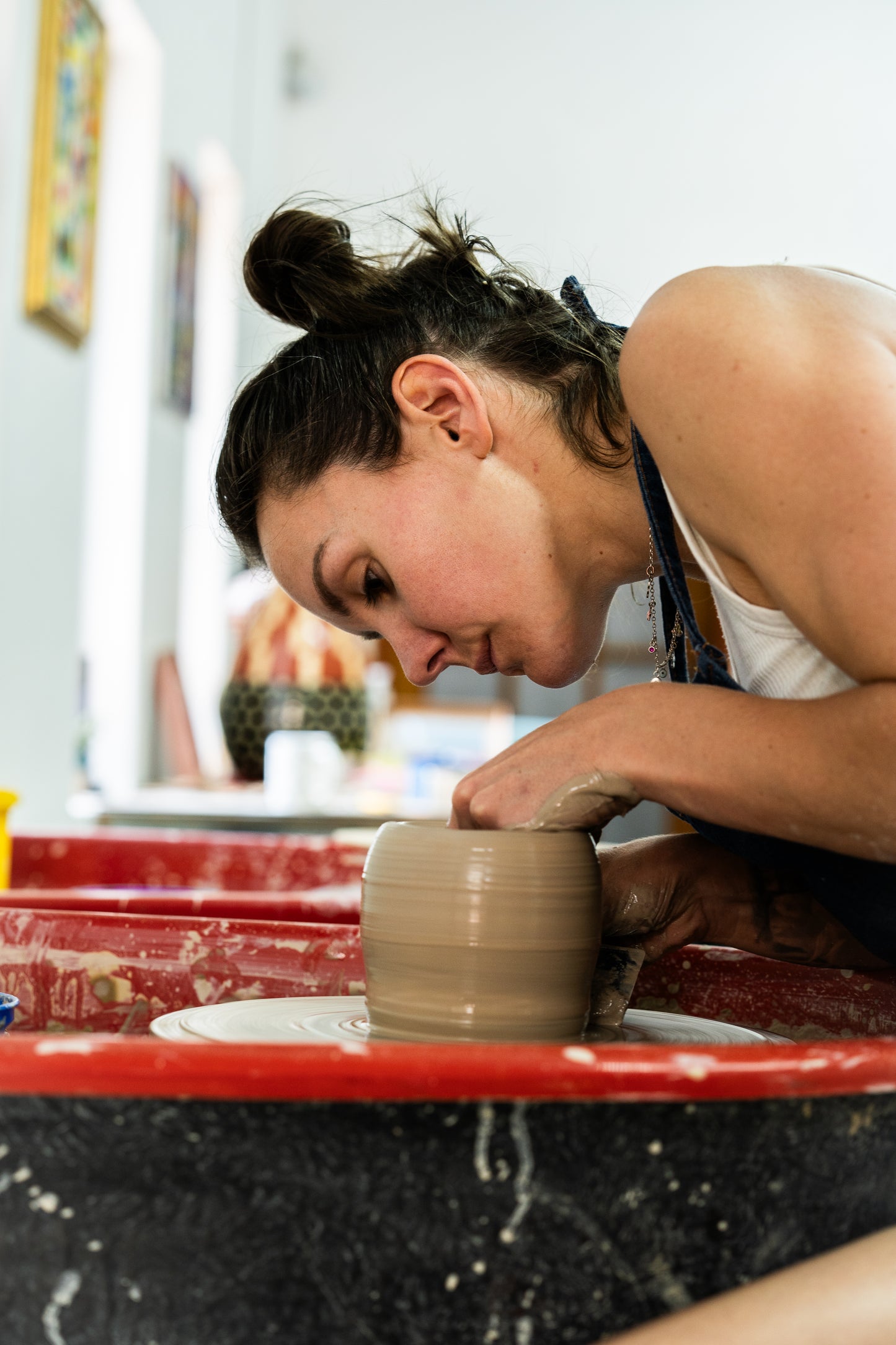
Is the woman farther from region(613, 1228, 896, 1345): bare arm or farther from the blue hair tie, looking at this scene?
region(613, 1228, 896, 1345): bare arm

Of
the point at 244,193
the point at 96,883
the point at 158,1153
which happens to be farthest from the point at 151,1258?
the point at 244,193

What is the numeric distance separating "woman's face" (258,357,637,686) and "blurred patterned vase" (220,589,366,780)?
202cm

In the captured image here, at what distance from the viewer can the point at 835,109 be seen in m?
5.90

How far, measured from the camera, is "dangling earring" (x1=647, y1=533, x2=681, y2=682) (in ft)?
4.03

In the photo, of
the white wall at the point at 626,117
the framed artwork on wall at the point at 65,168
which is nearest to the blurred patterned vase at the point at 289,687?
the framed artwork on wall at the point at 65,168

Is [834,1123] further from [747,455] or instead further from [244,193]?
[244,193]

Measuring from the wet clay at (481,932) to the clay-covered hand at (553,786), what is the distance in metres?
0.02

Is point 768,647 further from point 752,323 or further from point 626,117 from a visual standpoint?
point 626,117

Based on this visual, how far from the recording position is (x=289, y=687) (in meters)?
3.20

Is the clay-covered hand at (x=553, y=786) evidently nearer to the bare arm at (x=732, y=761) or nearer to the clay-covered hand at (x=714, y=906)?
the bare arm at (x=732, y=761)

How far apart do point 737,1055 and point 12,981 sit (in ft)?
2.63

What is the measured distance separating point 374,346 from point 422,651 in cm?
29

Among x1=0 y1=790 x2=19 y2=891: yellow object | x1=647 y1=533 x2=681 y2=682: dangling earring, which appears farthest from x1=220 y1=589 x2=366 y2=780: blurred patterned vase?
x1=647 y1=533 x2=681 y2=682: dangling earring

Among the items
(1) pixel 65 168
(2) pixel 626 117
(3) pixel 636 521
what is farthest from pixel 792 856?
(2) pixel 626 117
